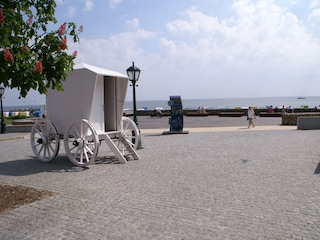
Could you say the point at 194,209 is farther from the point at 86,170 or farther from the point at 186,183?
the point at 86,170

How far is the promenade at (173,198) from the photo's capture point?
4539 millimetres

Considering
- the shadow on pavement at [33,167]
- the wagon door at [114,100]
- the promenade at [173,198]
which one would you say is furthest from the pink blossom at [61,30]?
the wagon door at [114,100]

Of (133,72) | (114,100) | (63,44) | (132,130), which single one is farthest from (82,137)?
(133,72)

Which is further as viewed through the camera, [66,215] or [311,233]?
[66,215]

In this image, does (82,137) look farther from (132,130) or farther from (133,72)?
(133,72)

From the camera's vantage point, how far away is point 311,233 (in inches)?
170

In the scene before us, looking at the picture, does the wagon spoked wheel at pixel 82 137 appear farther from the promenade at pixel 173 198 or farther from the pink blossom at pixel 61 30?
the pink blossom at pixel 61 30

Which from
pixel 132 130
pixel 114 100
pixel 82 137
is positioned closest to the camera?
pixel 82 137

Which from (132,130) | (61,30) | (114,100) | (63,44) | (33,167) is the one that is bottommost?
(33,167)

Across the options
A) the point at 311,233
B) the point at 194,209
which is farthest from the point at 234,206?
the point at 311,233

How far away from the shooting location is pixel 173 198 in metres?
6.04

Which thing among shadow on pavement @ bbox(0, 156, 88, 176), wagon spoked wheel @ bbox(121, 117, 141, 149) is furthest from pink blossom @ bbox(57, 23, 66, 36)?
wagon spoked wheel @ bbox(121, 117, 141, 149)

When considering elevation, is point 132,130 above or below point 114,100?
below

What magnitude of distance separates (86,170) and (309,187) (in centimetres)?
518
